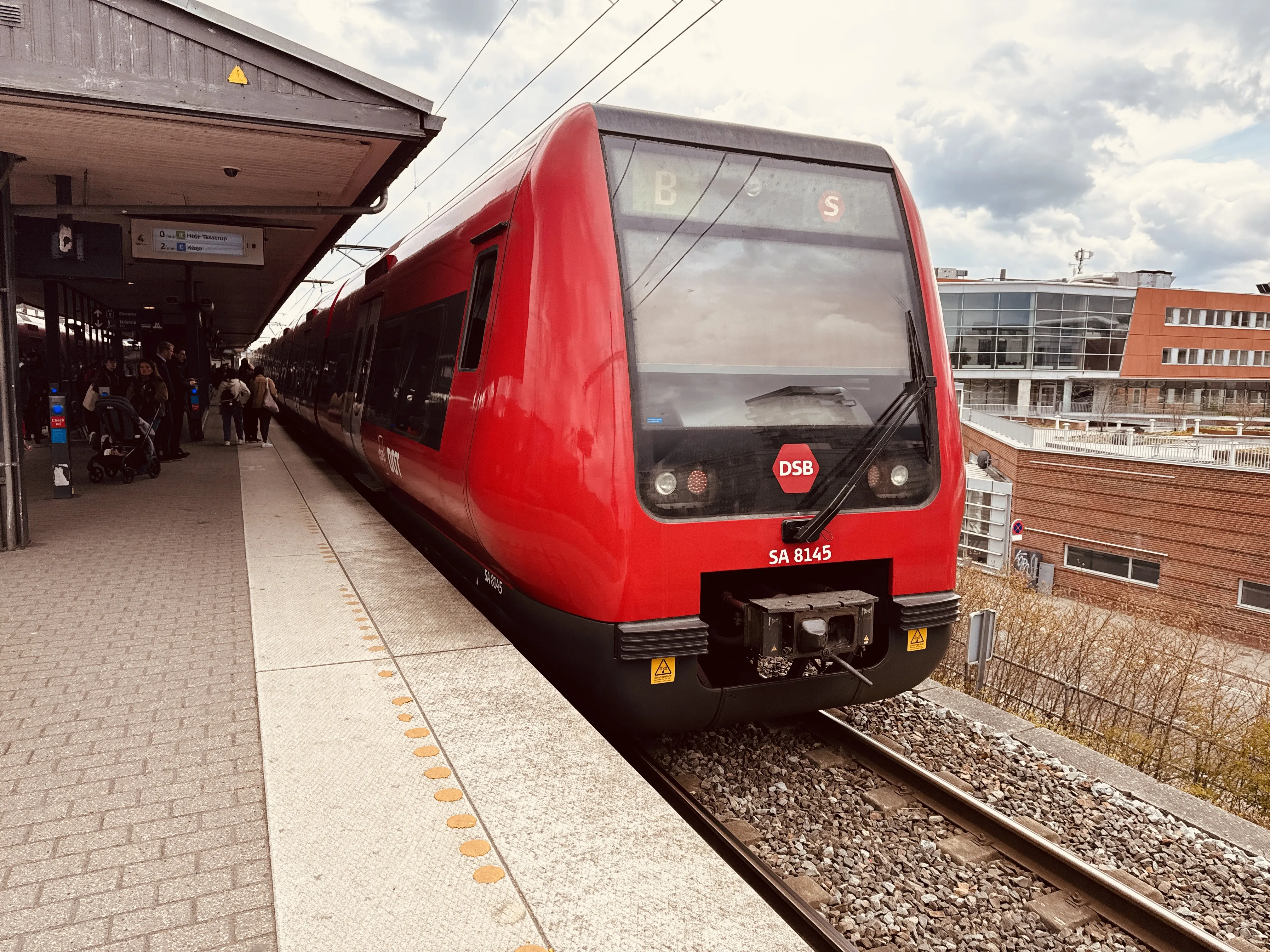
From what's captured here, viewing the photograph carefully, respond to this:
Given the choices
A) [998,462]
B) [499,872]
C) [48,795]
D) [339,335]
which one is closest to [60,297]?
[339,335]

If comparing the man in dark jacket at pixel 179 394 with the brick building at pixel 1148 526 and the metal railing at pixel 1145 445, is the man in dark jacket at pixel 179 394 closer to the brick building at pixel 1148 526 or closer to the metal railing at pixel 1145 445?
the brick building at pixel 1148 526

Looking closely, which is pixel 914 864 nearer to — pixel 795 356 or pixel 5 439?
pixel 795 356

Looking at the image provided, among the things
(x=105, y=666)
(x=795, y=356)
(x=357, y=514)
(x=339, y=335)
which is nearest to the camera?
(x=795, y=356)

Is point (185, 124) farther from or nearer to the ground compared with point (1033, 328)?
nearer to the ground

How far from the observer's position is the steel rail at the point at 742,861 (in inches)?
126

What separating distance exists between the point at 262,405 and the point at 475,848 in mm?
17152

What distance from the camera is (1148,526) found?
1240 inches

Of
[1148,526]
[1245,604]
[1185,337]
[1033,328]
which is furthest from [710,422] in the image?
[1185,337]

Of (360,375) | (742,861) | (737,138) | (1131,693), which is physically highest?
(737,138)

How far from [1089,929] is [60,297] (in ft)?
62.8

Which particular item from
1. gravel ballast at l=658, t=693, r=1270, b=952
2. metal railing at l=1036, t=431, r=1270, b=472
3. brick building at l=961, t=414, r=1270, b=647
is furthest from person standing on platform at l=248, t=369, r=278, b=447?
metal railing at l=1036, t=431, r=1270, b=472

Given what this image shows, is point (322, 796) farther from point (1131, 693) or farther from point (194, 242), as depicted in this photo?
point (1131, 693)

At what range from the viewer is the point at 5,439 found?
7.45 meters

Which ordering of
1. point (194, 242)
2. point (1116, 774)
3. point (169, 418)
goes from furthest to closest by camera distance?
1. point (169, 418)
2. point (194, 242)
3. point (1116, 774)
